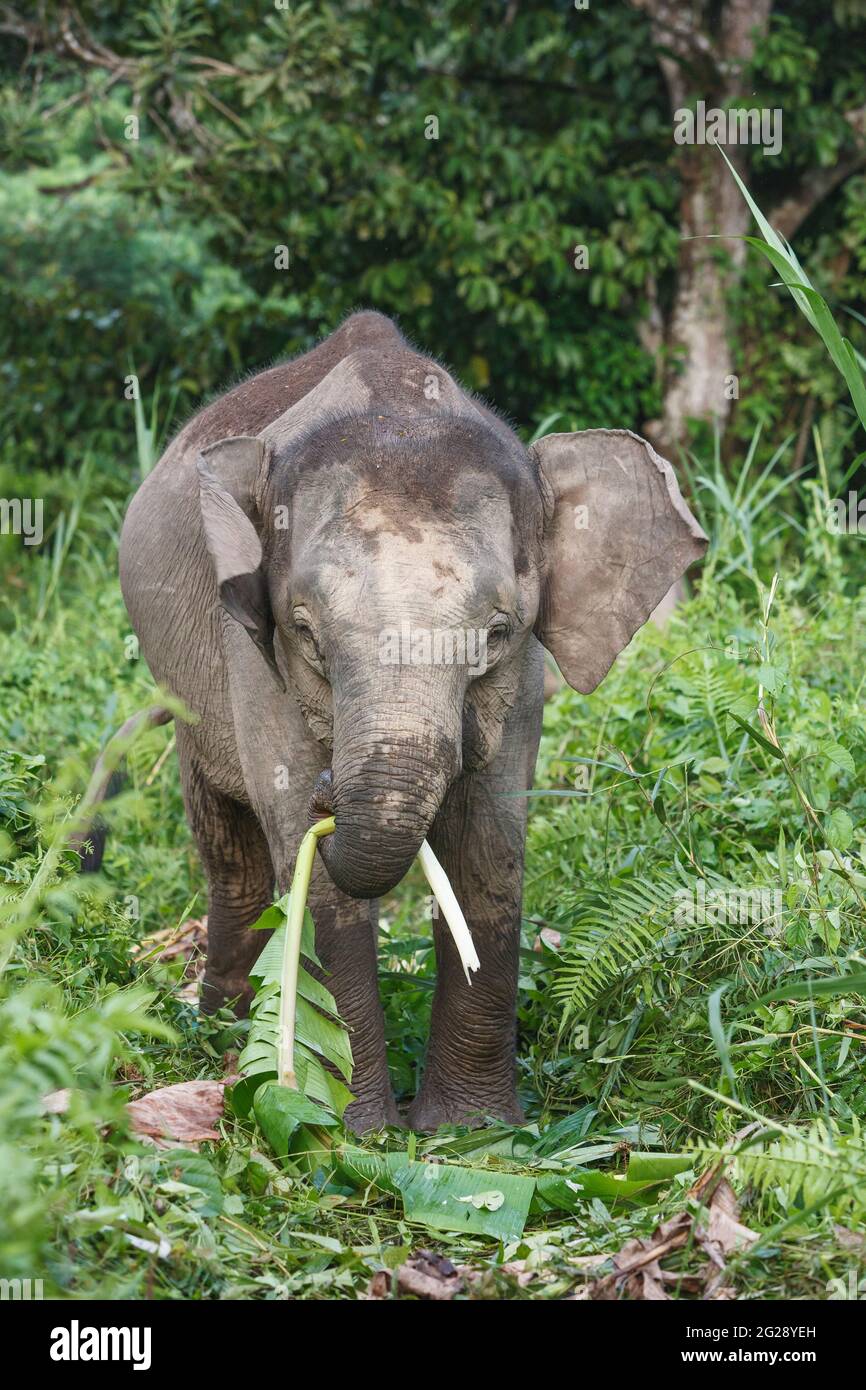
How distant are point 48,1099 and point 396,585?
4.38 feet

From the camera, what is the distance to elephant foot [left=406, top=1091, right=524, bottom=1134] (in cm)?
469

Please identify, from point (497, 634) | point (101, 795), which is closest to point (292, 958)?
point (497, 634)

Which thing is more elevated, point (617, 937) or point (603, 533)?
point (603, 533)

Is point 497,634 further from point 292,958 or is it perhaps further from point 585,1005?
point 585,1005

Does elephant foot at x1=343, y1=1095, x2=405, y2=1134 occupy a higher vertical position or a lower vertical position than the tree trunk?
lower

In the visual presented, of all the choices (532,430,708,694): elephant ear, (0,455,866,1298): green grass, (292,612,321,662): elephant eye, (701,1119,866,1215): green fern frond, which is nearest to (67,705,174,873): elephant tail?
(0,455,866,1298): green grass

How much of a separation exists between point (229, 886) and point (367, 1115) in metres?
1.46

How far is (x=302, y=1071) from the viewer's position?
392cm

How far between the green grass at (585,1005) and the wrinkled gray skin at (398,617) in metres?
0.29

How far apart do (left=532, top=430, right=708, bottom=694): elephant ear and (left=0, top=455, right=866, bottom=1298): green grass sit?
347 mm

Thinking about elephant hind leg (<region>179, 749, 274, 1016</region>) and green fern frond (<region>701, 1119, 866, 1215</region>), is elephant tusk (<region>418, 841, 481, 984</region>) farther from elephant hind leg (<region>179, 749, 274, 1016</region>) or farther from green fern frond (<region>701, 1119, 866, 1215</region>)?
elephant hind leg (<region>179, 749, 274, 1016</region>)

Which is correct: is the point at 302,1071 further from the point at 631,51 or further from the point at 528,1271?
the point at 631,51

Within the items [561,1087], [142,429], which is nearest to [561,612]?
[561,1087]

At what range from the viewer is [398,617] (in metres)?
3.95
